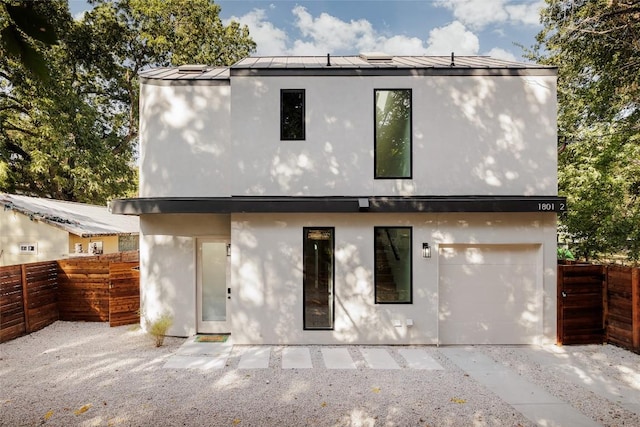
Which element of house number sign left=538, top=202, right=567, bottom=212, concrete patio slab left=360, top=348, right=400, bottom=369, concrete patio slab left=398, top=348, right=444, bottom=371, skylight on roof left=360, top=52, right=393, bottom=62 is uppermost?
skylight on roof left=360, top=52, right=393, bottom=62

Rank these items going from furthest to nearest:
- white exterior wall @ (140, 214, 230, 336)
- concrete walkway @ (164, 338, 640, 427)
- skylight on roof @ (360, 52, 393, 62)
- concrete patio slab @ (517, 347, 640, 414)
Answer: skylight on roof @ (360, 52, 393, 62) < white exterior wall @ (140, 214, 230, 336) < concrete patio slab @ (517, 347, 640, 414) < concrete walkway @ (164, 338, 640, 427)

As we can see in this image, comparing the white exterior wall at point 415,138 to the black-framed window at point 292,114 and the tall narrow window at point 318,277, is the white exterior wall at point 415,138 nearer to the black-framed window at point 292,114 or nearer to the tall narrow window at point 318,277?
the black-framed window at point 292,114

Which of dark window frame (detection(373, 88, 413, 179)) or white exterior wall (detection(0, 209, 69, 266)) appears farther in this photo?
white exterior wall (detection(0, 209, 69, 266))

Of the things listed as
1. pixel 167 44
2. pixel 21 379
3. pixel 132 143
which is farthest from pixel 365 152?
pixel 132 143

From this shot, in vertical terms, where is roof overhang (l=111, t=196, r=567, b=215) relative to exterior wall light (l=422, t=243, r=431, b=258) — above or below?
above

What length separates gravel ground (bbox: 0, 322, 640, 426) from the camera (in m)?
4.77

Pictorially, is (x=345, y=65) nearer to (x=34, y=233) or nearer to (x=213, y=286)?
(x=213, y=286)

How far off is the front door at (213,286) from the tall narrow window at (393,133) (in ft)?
13.5

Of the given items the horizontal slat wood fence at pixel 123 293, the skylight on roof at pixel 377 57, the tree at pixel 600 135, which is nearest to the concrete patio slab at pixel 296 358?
the horizontal slat wood fence at pixel 123 293

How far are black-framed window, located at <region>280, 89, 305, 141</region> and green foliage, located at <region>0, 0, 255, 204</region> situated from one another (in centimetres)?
1158

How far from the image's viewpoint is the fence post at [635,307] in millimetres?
6844

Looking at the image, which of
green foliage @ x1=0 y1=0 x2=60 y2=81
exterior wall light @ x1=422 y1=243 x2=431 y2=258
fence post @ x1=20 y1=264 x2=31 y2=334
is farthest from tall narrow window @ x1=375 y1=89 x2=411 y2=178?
fence post @ x1=20 y1=264 x2=31 y2=334

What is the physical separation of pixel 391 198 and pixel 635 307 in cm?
516

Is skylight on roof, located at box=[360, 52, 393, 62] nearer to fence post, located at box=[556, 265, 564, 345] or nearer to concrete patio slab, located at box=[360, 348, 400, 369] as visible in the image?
fence post, located at box=[556, 265, 564, 345]
